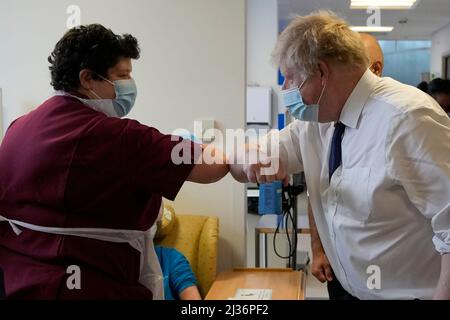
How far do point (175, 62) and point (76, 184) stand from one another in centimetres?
147

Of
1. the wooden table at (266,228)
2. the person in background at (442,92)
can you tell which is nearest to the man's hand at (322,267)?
the wooden table at (266,228)

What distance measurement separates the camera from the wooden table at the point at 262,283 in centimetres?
190

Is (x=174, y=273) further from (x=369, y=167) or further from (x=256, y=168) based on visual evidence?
(x=369, y=167)

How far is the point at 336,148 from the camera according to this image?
1.24 m

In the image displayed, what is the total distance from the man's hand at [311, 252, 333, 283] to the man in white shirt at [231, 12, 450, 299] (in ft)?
0.56

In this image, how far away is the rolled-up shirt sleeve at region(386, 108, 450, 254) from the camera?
0.97 m

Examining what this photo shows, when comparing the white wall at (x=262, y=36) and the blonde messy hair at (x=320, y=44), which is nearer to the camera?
the blonde messy hair at (x=320, y=44)

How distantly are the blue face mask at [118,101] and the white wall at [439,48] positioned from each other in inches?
307

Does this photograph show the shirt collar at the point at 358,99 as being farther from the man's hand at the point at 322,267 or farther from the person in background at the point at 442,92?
the person in background at the point at 442,92

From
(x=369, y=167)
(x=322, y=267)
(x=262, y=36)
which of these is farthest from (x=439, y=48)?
(x=369, y=167)

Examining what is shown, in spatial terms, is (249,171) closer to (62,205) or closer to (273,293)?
(62,205)

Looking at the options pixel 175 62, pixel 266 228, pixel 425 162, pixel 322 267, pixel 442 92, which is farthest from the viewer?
pixel 442 92

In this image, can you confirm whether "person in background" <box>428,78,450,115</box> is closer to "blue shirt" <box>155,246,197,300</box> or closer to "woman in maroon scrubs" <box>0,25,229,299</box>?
"blue shirt" <box>155,246,197,300</box>

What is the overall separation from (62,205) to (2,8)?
1.87 m
